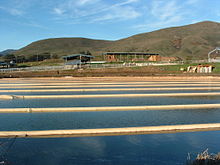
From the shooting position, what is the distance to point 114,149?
25.6 feet

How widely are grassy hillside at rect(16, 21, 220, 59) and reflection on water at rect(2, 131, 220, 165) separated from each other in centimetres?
6229

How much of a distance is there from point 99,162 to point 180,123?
16.9 feet

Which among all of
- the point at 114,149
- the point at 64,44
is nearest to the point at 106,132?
the point at 114,149

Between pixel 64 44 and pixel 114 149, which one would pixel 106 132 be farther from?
pixel 64 44

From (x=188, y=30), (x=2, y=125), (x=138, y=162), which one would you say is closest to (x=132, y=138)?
(x=138, y=162)

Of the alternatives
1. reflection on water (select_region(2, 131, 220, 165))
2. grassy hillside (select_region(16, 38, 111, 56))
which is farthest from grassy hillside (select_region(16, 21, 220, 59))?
reflection on water (select_region(2, 131, 220, 165))

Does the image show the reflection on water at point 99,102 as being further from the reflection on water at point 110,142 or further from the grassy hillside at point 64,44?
the grassy hillside at point 64,44

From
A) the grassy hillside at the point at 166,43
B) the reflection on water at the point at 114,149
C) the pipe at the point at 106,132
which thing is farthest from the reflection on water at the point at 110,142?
the grassy hillside at the point at 166,43

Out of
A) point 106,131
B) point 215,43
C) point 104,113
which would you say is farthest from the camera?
point 215,43

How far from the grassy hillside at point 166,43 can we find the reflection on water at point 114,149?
204 ft

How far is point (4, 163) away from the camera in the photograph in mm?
6656

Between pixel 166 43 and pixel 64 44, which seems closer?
pixel 166 43

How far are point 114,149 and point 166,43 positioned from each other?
11530 cm

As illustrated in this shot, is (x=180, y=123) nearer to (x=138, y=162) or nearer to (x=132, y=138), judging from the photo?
(x=132, y=138)
